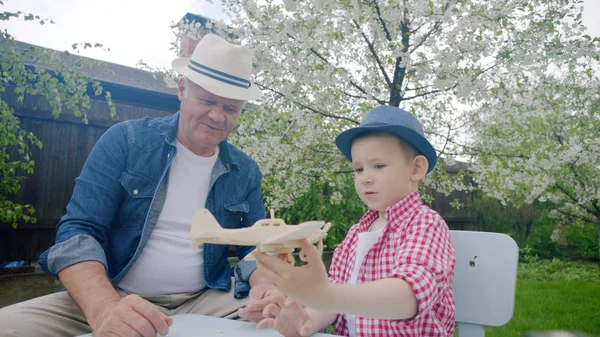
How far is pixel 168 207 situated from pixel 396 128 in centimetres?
120

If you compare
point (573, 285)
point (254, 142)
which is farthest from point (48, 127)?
point (573, 285)

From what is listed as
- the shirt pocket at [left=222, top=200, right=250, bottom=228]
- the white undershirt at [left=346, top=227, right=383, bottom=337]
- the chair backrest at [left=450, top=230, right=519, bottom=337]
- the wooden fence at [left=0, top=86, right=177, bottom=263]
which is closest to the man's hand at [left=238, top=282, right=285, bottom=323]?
the white undershirt at [left=346, top=227, right=383, bottom=337]

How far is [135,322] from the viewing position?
4.57 feet

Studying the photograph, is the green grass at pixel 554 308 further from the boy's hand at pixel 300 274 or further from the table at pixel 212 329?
the boy's hand at pixel 300 274

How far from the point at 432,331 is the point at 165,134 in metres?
1.57

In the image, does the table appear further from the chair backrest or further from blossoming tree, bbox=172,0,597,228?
blossoming tree, bbox=172,0,597,228

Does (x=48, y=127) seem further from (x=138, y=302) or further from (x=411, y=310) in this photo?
(x=411, y=310)

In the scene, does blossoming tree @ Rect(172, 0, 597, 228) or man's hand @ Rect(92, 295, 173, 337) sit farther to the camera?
blossoming tree @ Rect(172, 0, 597, 228)

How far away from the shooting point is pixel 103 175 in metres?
2.11

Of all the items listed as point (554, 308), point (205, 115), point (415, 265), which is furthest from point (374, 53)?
point (554, 308)

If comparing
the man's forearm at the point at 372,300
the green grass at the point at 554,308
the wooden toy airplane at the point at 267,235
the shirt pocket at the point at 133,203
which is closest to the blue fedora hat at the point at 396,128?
the man's forearm at the point at 372,300

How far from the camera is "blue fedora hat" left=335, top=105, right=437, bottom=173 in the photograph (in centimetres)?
162

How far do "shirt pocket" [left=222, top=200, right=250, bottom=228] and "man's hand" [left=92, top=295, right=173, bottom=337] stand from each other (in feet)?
3.17

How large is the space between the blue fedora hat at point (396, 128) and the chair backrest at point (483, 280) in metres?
0.40
